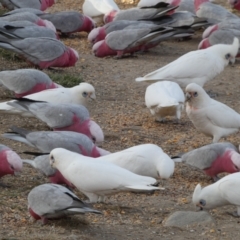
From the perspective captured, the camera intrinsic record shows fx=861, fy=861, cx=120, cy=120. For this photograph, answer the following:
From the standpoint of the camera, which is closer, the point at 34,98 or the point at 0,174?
the point at 0,174

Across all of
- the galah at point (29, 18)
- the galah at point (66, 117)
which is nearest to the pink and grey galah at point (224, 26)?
the galah at point (29, 18)

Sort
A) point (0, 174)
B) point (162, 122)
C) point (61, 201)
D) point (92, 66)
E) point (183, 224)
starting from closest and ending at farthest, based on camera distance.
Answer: point (61, 201), point (183, 224), point (0, 174), point (162, 122), point (92, 66)

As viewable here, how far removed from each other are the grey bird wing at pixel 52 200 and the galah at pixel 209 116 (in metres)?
2.58

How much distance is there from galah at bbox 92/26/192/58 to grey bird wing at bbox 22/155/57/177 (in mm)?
4354

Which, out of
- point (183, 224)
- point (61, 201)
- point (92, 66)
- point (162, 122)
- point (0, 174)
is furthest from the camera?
point (92, 66)

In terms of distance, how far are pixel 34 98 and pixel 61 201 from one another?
2.76 metres

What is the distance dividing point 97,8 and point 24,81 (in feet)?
14.2

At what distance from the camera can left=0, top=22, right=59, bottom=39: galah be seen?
31.9 feet

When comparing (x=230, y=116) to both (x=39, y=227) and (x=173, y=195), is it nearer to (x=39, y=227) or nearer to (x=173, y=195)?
(x=173, y=195)

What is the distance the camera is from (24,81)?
8.51 meters

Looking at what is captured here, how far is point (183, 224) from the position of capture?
5.90 meters

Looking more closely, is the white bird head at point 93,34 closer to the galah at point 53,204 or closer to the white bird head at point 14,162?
the white bird head at point 14,162

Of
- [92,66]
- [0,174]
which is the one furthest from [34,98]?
[92,66]

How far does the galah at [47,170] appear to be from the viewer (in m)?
6.46
